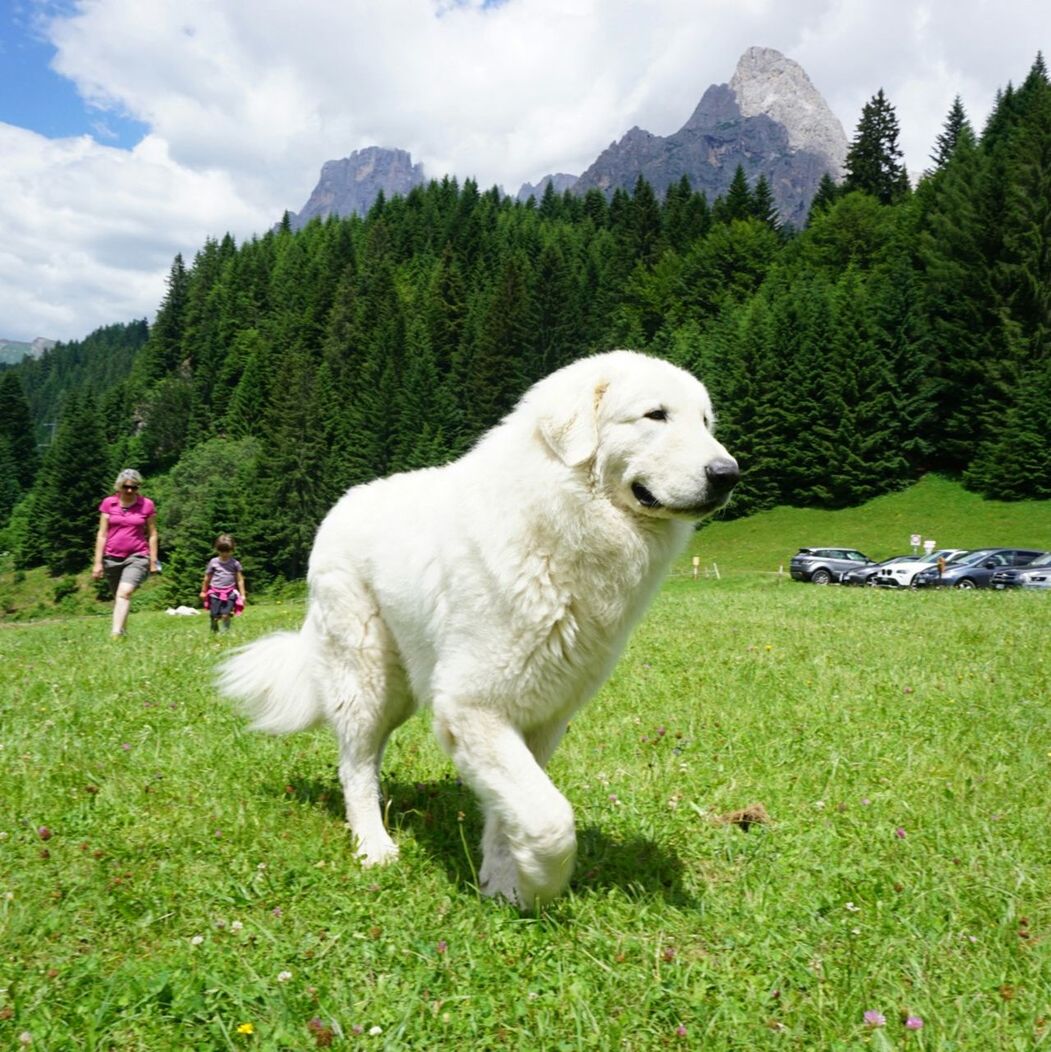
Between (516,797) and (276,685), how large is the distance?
2180 millimetres

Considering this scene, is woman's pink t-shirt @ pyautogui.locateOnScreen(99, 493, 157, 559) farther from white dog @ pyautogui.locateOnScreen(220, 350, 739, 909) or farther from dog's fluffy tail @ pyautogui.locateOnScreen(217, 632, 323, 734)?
white dog @ pyautogui.locateOnScreen(220, 350, 739, 909)

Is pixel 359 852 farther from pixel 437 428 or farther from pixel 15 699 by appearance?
pixel 437 428

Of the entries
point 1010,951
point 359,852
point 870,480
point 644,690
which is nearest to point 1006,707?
point 644,690

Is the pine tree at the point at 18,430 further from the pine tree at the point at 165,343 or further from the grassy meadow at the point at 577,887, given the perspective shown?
the grassy meadow at the point at 577,887

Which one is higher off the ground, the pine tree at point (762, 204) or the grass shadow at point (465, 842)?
the pine tree at point (762, 204)

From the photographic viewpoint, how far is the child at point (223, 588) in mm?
15398

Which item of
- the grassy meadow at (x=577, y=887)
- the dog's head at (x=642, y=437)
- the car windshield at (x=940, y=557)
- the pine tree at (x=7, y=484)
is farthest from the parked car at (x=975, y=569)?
the pine tree at (x=7, y=484)

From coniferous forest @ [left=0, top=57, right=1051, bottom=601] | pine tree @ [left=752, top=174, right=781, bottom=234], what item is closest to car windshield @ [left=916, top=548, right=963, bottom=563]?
coniferous forest @ [left=0, top=57, right=1051, bottom=601]

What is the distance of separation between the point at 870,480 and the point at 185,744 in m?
59.4

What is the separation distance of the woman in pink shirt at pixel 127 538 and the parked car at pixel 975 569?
3072 cm

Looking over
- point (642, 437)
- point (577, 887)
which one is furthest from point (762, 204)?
point (577, 887)

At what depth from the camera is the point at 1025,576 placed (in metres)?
31.7

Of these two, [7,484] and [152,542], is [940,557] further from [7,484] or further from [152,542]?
[7,484]

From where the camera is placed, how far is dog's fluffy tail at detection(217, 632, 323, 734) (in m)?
4.93
